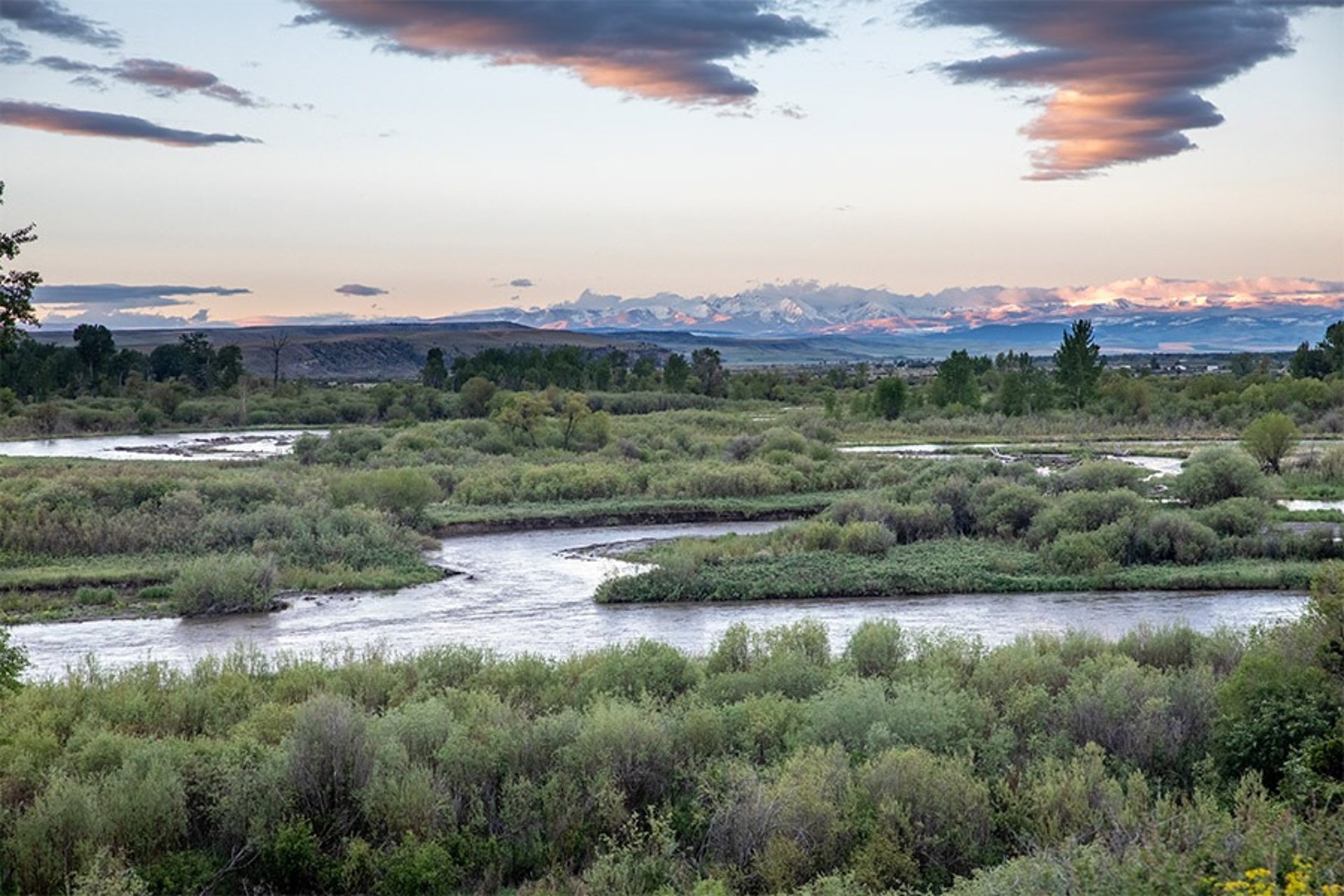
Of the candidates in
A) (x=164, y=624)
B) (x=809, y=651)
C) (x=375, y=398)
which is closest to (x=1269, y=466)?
(x=809, y=651)

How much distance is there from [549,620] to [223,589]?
6898 millimetres

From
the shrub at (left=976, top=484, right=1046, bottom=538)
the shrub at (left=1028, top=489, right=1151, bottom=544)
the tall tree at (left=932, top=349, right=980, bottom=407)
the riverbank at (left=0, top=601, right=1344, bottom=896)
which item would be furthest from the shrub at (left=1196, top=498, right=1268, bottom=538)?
the tall tree at (left=932, top=349, right=980, bottom=407)

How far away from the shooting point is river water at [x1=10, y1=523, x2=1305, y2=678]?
880 inches

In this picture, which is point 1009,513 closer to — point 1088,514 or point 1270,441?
point 1088,514

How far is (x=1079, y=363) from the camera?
78812 millimetres

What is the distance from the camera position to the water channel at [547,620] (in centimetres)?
2233

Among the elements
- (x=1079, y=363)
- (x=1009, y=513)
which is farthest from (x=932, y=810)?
(x=1079, y=363)

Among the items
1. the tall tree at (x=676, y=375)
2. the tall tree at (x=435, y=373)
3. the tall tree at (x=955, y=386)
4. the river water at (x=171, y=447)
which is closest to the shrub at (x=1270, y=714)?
the river water at (x=171, y=447)

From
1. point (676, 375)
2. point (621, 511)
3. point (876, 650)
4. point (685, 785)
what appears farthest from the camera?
point (676, 375)

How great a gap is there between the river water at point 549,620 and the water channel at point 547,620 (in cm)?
4

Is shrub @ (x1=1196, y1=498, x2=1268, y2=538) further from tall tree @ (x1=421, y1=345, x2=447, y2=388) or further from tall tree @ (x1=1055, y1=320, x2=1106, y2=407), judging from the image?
tall tree @ (x1=421, y1=345, x2=447, y2=388)

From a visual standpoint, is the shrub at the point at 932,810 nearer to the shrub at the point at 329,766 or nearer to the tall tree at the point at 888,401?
the shrub at the point at 329,766

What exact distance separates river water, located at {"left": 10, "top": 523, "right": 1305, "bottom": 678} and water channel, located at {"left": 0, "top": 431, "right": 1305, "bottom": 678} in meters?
0.04

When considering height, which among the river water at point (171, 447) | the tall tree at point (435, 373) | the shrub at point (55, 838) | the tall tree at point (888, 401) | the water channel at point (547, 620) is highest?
the tall tree at point (435, 373)
